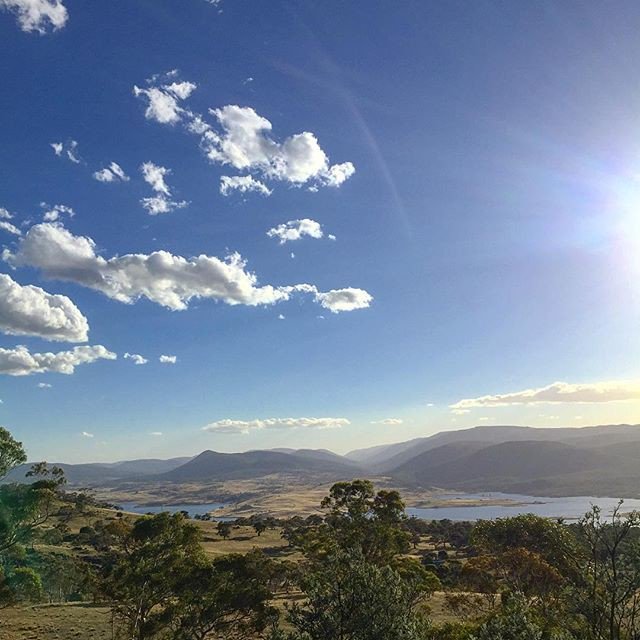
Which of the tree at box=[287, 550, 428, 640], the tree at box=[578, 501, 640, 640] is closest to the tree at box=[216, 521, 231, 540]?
the tree at box=[287, 550, 428, 640]

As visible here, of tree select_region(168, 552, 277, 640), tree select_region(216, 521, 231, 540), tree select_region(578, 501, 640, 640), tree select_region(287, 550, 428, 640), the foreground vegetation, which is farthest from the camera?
tree select_region(216, 521, 231, 540)

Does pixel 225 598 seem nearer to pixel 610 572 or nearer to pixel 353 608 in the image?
pixel 353 608

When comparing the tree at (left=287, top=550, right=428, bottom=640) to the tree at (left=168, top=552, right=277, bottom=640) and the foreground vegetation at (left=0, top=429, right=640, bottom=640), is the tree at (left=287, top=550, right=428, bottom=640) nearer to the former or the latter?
the foreground vegetation at (left=0, top=429, right=640, bottom=640)

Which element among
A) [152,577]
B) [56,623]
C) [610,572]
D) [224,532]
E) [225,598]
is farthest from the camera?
[224,532]

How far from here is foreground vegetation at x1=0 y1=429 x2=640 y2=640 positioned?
2431 centimetres

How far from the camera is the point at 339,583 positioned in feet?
80.4

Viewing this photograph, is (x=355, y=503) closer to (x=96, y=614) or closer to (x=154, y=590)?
(x=154, y=590)

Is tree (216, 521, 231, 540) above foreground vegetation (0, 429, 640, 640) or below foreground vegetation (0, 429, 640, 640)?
below

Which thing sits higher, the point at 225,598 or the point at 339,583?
the point at 339,583

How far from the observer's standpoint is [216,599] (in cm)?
3822

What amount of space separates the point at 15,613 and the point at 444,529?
129796 mm

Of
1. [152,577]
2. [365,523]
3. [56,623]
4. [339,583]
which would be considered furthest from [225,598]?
[56,623]

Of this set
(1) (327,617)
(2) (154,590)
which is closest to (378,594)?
(1) (327,617)

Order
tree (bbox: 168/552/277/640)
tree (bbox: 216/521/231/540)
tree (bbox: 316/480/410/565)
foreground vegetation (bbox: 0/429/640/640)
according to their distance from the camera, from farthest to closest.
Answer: tree (bbox: 216/521/231/540) → tree (bbox: 316/480/410/565) → tree (bbox: 168/552/277/640) → foreground vegetation (bbox: 0/429/640/640)
